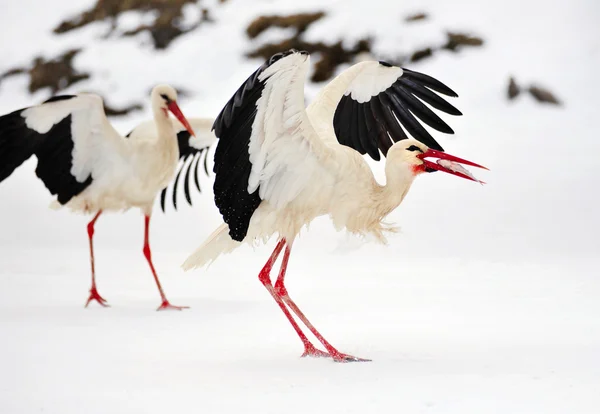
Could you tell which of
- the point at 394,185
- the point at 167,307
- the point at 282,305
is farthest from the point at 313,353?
the point at 167,307

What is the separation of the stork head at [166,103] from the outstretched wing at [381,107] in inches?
47.8

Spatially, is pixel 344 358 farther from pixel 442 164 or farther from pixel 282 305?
pixel 442 164

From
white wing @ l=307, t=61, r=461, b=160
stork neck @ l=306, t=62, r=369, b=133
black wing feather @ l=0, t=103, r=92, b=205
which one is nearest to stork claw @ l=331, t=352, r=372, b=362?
stork neck @ l=306, t=62, r=369, b=133

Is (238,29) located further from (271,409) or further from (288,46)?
(271,409)

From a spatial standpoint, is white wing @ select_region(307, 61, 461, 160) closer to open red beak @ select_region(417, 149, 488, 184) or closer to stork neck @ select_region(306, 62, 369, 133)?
stork neck @ select_region(306, 62, 369, 133)

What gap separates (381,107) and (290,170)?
1.02m

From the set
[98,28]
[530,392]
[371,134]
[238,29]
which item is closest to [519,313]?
[371,134]

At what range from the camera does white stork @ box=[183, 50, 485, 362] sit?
306 cm

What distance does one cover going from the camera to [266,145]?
10.5 feet

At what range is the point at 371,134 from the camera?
4215 millimetres

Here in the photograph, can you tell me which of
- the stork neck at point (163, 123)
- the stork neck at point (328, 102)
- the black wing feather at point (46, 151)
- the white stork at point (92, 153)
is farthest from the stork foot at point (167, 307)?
the stork neck at point (328, 102)

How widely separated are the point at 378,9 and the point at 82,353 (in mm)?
7881

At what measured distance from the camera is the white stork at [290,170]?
3064mm

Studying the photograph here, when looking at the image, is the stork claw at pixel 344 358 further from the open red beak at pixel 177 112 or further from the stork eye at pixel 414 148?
the open red beak at pixel 177 112
